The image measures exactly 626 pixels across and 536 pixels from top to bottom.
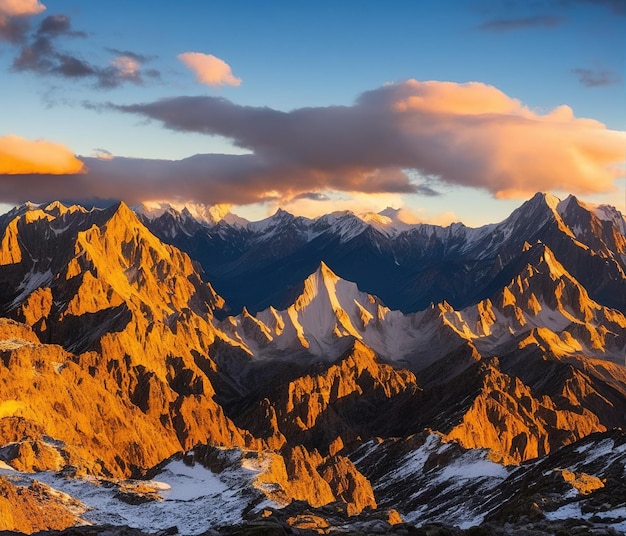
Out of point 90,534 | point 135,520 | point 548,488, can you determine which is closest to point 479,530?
point 90,534

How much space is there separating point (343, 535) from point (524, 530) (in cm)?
2382

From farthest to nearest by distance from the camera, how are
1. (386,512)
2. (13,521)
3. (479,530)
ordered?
(386,512) < (13,521) < (479,530)

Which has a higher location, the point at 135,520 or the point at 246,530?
the point at 246,530

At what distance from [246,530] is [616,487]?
257 feet

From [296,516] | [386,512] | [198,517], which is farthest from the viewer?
[198,517]

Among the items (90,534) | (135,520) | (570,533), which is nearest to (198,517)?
(135,520)

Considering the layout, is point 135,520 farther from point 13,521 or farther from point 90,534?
point 90,534

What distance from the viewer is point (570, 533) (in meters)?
116

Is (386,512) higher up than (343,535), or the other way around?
(343,535)

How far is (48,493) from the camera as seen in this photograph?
7721 inches

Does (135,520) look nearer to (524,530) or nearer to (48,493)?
(48,493)

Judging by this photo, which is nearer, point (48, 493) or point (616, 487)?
point (616, 487)

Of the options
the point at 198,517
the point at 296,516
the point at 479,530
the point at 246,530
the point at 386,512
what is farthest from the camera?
the point at 198,517

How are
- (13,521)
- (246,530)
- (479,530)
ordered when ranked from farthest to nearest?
(13,521) → (479,530) → (246,530)
